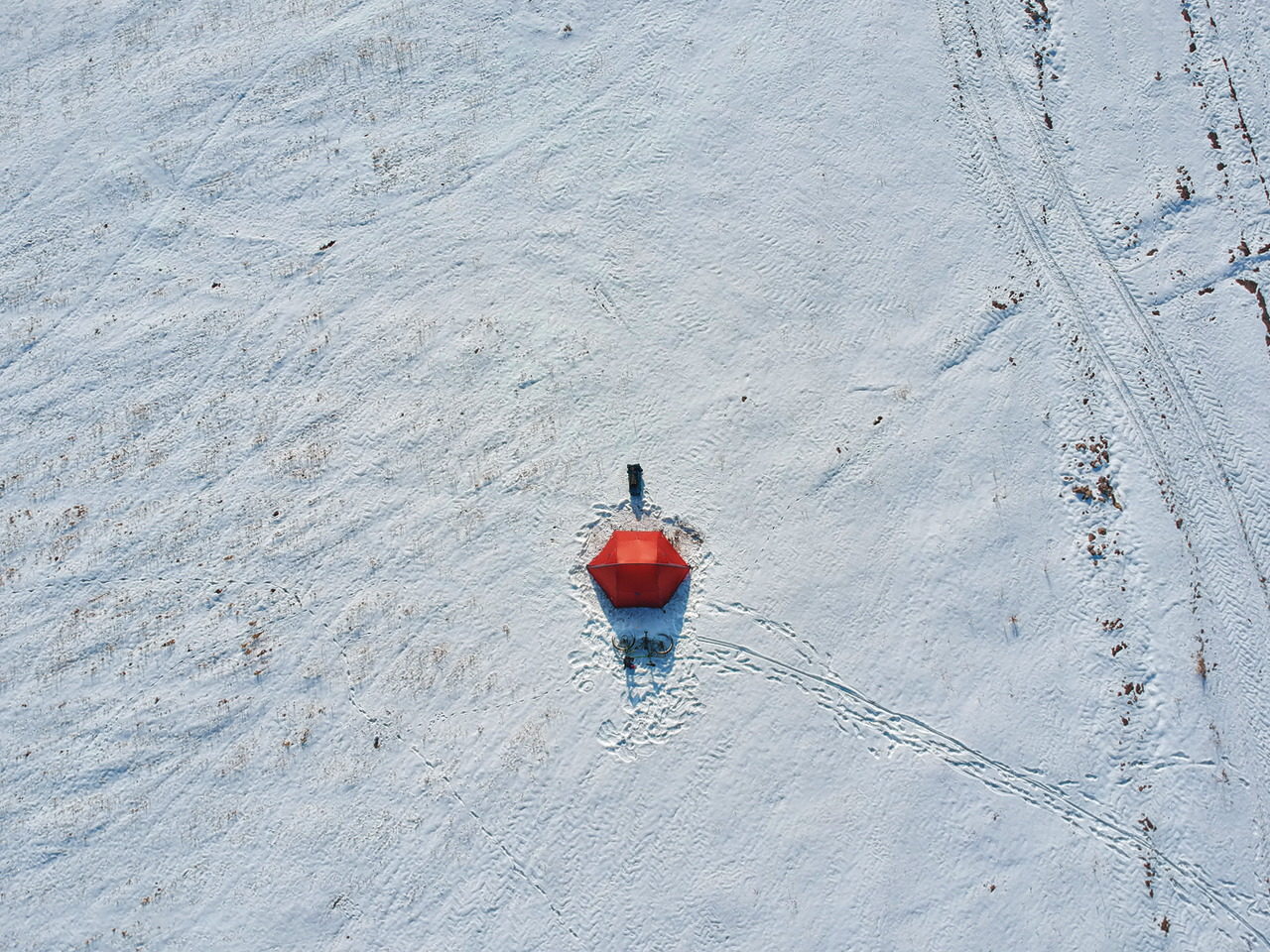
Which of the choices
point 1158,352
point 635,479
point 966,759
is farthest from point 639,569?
point 1158,352

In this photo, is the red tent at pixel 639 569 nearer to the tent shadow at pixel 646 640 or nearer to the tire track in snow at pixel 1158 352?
the tent shadow at pixel 646 640

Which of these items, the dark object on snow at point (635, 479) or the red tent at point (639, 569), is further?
the dark object on snow at point (635, 479)

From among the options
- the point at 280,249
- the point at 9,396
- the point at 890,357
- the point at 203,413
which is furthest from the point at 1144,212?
the point at 9,396

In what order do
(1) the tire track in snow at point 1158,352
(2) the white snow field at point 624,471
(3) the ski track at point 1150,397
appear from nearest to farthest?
(2) the white snow field at point 624,471, (3) the ski track at point 1150,397, (1) the tire track in snow at point 1158,352

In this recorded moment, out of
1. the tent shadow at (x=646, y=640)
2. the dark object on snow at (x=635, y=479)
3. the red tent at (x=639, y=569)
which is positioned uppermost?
the dark object on snow at (x=635, y=479)

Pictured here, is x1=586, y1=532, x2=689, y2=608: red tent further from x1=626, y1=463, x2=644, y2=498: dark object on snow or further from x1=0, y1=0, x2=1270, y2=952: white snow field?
x1=626, y1=463, x2=644, y2=498: dark object on snow

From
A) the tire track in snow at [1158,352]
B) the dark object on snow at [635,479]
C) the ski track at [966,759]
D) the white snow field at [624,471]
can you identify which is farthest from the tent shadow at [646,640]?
the tire track in snow at [1158,352]
